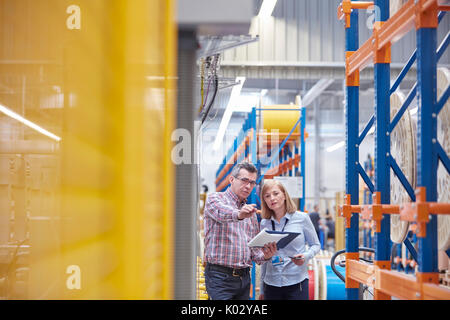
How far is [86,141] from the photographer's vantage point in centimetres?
99

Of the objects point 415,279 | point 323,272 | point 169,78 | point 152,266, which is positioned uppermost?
point 169,78

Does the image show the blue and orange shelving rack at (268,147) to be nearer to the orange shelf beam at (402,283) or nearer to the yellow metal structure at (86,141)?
the orange shelf beam at (402,283)

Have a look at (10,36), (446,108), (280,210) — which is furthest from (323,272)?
(10,36)

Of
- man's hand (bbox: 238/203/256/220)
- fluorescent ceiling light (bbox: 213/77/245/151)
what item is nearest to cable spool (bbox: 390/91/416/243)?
man's hand (bbox: 238/203/256/220)

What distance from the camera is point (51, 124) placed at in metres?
1.10

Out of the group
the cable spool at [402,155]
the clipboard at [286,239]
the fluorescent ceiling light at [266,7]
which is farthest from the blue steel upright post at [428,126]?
the fluorescent ceiling light at [266,7]

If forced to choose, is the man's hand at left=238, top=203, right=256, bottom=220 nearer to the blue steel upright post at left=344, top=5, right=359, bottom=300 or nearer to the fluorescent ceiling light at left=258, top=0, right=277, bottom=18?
the blue steel upright post at left=344, top=5, right=359, bottom=300

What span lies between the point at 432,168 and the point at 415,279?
62 cm

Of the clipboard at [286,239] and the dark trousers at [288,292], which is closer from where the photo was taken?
the clipboard at [286,239]

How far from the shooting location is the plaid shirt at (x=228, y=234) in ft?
15.4

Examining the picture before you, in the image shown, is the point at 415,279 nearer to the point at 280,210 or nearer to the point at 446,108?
the point at 446,108

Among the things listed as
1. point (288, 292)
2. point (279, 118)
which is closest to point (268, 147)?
point (279, 118)

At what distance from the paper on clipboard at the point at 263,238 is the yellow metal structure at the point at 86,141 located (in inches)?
121

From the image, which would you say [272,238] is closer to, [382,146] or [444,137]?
[382,146]
